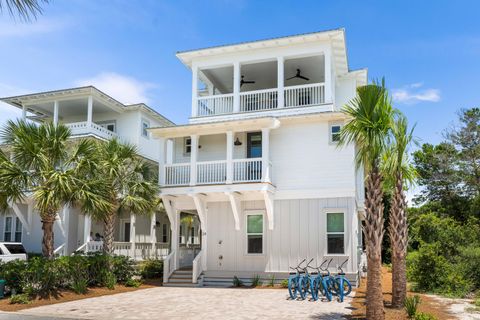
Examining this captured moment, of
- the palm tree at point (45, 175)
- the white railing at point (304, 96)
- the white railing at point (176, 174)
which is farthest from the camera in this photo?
the white railing at point (304, 96)

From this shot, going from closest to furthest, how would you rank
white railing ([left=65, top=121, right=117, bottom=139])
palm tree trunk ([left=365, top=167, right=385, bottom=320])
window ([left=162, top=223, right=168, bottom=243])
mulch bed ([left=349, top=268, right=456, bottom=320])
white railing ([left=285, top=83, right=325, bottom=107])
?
palm tree trunk ([left=365, top=167, right=385, bottom=320]), mulch bed ([left=349, top=268, right=456, bottom=320]), white railing ([left=285, top=83, right=325, bottom=107]), white railing ([left=65, top=121, right=117, bottom=139]), window ([left=162, top=223, right=168, bottom=243])

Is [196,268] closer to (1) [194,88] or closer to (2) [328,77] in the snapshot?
(1) [194,88]

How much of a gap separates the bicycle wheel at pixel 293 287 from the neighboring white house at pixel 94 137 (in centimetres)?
1142

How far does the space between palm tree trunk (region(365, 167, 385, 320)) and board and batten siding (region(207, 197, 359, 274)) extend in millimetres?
7674

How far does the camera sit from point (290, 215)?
20.2m

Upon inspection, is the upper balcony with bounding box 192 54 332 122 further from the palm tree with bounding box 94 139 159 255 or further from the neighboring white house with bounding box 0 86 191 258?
the neighboring white house with bounding box 0 86 191 258

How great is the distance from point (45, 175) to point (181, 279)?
768 cm

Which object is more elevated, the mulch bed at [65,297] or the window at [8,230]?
the window at [8,230]

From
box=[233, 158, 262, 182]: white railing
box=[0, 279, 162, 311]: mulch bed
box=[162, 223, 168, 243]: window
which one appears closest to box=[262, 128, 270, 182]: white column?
box=[233, 158, 262, 182]: white railing

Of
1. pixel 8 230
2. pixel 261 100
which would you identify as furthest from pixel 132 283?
pixel 8 230

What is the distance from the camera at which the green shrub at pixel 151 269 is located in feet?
74.2

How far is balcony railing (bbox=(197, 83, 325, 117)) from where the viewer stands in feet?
70.5

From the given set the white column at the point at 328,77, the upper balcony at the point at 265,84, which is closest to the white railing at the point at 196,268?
the upper balcony at the point at 265,84

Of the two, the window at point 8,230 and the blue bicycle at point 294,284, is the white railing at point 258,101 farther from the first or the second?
the window at point 8,230
